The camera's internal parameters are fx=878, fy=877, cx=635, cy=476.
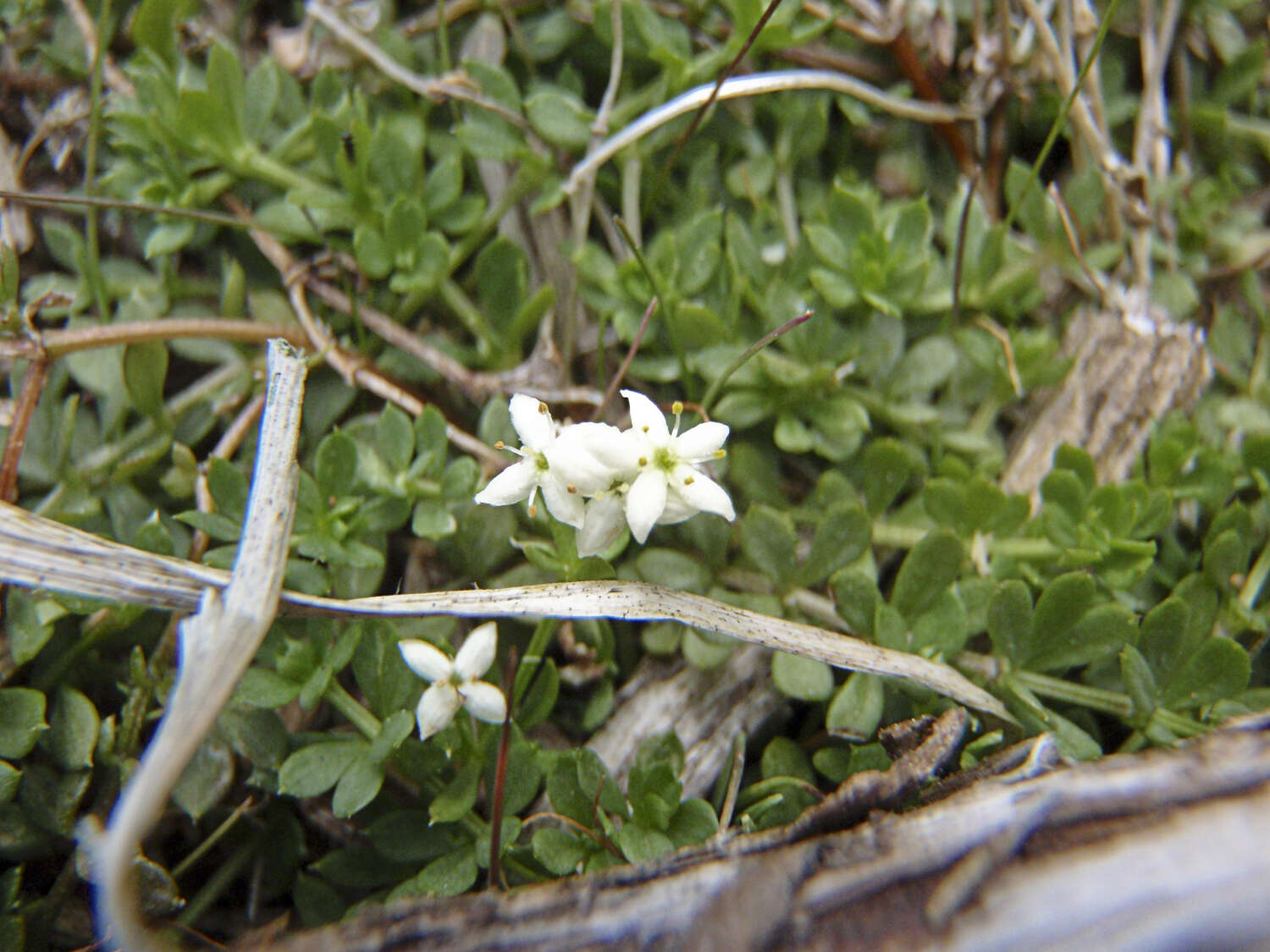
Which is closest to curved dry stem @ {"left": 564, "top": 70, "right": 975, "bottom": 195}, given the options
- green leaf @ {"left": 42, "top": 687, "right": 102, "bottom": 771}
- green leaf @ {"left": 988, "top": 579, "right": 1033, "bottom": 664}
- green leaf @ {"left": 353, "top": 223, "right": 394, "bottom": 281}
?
green leaf @ {"left": 353, "top": 223, "right": 394, "bottom": 281}

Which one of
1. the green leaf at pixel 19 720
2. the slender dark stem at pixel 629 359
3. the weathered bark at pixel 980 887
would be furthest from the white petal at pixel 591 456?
the green leaf at pixel 19 720

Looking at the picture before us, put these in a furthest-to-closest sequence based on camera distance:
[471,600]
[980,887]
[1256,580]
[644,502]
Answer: [1256,580] < [471,600] < [644,502] < [980,887]

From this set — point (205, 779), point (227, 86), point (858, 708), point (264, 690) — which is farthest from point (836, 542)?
point (227, 86)

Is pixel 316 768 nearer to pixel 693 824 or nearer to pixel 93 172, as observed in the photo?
pixel 693 824

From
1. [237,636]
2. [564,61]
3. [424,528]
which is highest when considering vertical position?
[564,61]

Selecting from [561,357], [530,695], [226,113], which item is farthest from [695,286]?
[226,113]

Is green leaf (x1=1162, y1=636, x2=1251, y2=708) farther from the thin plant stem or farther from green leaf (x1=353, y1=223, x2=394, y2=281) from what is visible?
the thin plant stem

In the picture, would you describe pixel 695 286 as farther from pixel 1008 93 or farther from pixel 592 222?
pixel 1008 93

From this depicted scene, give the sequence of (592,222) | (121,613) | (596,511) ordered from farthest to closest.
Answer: (592,222) < (121,613) < (596,511)
